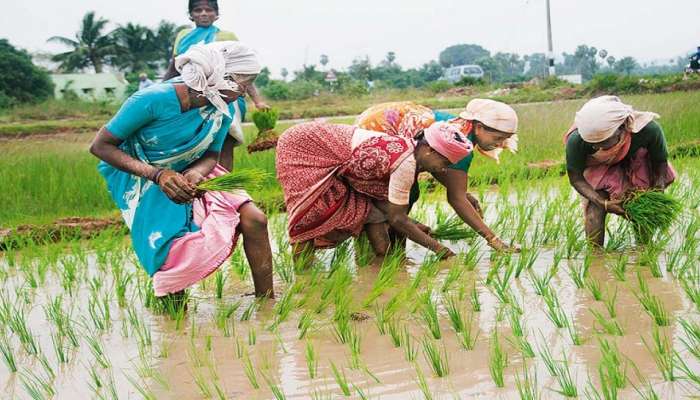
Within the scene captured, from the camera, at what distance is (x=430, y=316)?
3.35m

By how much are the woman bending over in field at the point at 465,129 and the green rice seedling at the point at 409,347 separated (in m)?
1.34

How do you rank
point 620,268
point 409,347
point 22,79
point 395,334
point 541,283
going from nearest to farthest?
1. point 409,347
2. point 395,334
3. point 541,283
4. point 620,268
5. point 22,79

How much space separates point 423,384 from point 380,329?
761 mm

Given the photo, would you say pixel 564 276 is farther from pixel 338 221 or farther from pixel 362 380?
pixel 362 380

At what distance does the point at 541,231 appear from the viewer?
5.13 m

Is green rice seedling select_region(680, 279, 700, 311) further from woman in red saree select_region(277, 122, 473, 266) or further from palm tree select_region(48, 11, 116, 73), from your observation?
palm tree select_region(48, 11, 116, 73)

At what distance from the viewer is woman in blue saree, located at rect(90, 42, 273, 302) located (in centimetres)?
363

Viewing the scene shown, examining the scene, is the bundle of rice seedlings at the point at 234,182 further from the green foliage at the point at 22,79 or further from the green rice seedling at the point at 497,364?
the green foliage at the point at 22,79

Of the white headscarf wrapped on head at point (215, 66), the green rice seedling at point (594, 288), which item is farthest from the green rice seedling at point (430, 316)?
the white headscarf wrapped on head at point (215, 66)

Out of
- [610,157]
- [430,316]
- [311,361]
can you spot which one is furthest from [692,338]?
[610,157]

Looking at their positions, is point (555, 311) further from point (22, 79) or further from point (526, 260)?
point (22, 79)

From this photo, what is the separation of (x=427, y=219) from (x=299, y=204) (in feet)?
5.10

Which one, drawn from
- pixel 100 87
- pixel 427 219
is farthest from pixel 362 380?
pixel 100 87

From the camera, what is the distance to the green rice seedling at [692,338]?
279 centimetres
